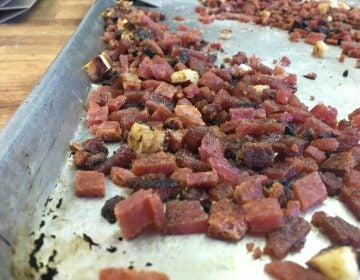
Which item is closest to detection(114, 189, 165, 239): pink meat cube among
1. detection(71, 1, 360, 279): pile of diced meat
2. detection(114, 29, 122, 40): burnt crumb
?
detection(71, 1, 360, 279): pile of diced meat

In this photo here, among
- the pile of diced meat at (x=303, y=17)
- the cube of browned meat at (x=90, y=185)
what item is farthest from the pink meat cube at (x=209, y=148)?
the pile of diced meat at (x=303, y=17)

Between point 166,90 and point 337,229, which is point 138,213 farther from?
point 166,90

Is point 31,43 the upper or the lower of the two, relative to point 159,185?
lower

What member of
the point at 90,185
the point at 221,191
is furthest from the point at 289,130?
the point at 90,185

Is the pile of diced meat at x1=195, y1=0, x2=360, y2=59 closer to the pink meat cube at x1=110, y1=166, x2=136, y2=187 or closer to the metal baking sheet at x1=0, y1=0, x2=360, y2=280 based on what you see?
the metal baking sheet at x1=0, y1=0, x2=360, y2=280

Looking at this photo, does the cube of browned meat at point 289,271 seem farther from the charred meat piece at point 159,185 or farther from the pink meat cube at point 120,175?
the pink meat cube at point 120,175

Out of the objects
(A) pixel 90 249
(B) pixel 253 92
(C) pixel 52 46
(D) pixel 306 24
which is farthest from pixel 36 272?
(D) pixel 306 24
